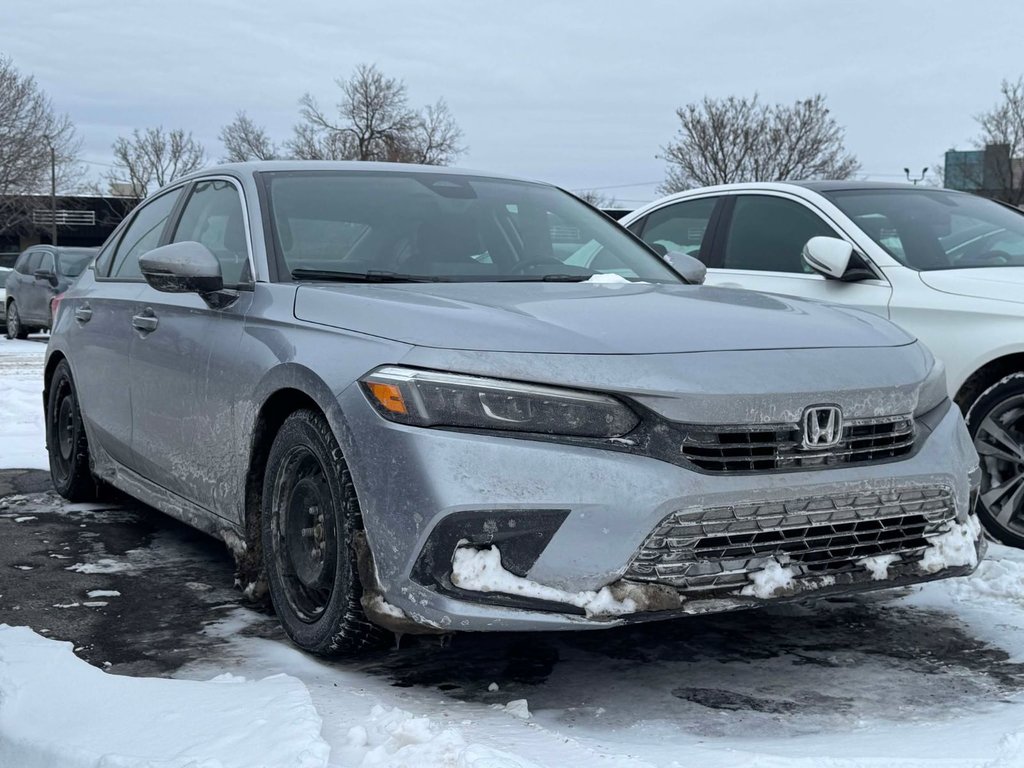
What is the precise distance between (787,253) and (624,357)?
3.31 metres

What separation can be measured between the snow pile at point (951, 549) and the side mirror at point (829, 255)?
2264 mm

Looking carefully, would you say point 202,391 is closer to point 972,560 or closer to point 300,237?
point 300,237

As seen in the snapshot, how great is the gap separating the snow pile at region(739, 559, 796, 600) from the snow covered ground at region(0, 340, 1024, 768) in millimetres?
311

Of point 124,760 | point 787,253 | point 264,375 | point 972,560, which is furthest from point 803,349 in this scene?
point 787,253

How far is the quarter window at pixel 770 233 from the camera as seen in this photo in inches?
246

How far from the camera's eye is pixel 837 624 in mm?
4078

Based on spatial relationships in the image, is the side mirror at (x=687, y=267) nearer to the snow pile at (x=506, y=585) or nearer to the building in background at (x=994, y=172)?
the snow pile at (x=506, y=585)

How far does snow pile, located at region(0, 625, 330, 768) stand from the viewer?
8.93 ft

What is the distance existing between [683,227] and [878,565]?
3.92 m

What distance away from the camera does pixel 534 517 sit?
3062 mm

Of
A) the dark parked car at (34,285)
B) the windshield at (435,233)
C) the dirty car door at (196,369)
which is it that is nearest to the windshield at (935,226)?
the windshield at (435,233)

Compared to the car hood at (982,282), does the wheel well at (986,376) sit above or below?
below

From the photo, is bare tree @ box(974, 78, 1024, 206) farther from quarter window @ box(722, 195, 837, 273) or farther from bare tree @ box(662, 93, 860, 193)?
quarter window @ box(722, 195, 837, 273)

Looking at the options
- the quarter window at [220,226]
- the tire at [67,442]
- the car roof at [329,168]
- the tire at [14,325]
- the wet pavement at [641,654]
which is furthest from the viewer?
the tire at [14,325]
